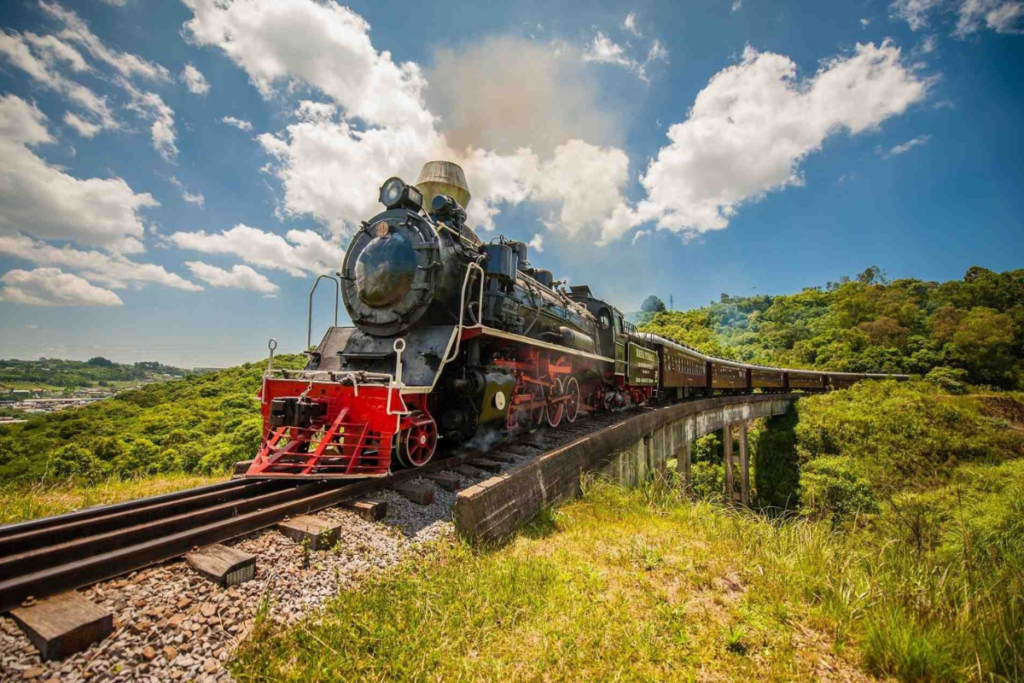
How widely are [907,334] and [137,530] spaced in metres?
62.7

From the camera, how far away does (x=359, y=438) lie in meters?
4.71

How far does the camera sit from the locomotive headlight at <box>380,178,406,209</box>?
658 centimetres

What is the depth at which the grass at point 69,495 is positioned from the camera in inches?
160

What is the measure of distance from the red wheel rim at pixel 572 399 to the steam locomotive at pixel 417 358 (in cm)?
7

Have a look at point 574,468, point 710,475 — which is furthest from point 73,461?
point 710,475

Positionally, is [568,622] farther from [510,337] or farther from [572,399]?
[572,399]

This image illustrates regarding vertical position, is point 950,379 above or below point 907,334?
below

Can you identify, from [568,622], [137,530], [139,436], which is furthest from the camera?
[139,436]

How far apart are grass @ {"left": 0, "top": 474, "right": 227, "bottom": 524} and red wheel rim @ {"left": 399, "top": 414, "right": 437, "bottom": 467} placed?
2.63m

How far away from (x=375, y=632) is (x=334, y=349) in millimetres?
4970

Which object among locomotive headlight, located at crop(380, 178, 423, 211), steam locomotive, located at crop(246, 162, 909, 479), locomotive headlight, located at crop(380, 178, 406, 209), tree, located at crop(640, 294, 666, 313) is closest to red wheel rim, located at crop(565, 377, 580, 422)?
steam locomotive, located at crop(246, 162, 909, 479)

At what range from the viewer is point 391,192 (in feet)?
22.0

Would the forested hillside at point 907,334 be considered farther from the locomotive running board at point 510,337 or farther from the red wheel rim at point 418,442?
the red wheel rim at point 418,442

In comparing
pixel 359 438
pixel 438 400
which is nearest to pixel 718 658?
pixel 359 438
